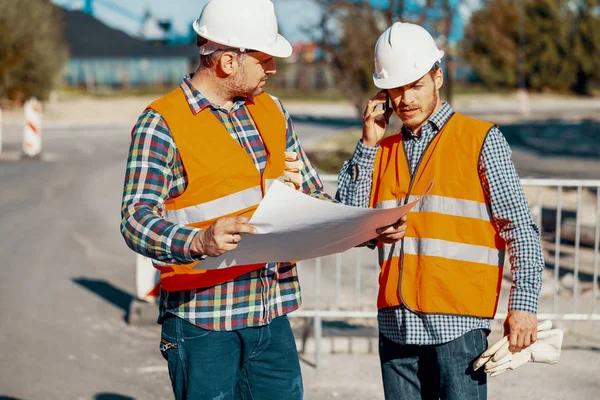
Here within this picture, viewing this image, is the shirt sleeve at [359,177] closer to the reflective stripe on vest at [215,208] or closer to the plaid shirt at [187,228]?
the plaid shirt at [187,228]

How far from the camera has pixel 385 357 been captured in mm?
3463

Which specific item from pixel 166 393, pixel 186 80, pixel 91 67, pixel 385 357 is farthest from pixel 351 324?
pixel 91 67

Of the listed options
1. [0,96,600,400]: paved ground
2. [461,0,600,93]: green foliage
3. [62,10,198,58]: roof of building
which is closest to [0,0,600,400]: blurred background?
[0,96,600,400]: paved ground

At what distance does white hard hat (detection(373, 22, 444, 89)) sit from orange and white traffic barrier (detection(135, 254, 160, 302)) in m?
4.40

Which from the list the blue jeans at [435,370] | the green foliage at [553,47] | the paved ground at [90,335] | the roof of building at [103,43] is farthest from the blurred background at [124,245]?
the roof of building at [103,43]

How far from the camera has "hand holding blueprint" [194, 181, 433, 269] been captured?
2670 mm

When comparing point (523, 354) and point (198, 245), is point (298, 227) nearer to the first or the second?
point (198, 245)

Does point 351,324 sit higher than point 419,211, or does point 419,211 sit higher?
point 419,211

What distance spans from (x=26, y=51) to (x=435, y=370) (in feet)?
113

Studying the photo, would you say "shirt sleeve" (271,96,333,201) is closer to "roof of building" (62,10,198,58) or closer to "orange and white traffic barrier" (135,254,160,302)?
"orange and white traffic barrier" (135,254,160,302)

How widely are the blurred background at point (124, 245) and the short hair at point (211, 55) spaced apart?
320 centimetres

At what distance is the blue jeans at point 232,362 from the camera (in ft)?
10.1

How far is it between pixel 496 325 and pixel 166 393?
268 centimetres

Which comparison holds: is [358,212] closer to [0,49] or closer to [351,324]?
[351,324]
